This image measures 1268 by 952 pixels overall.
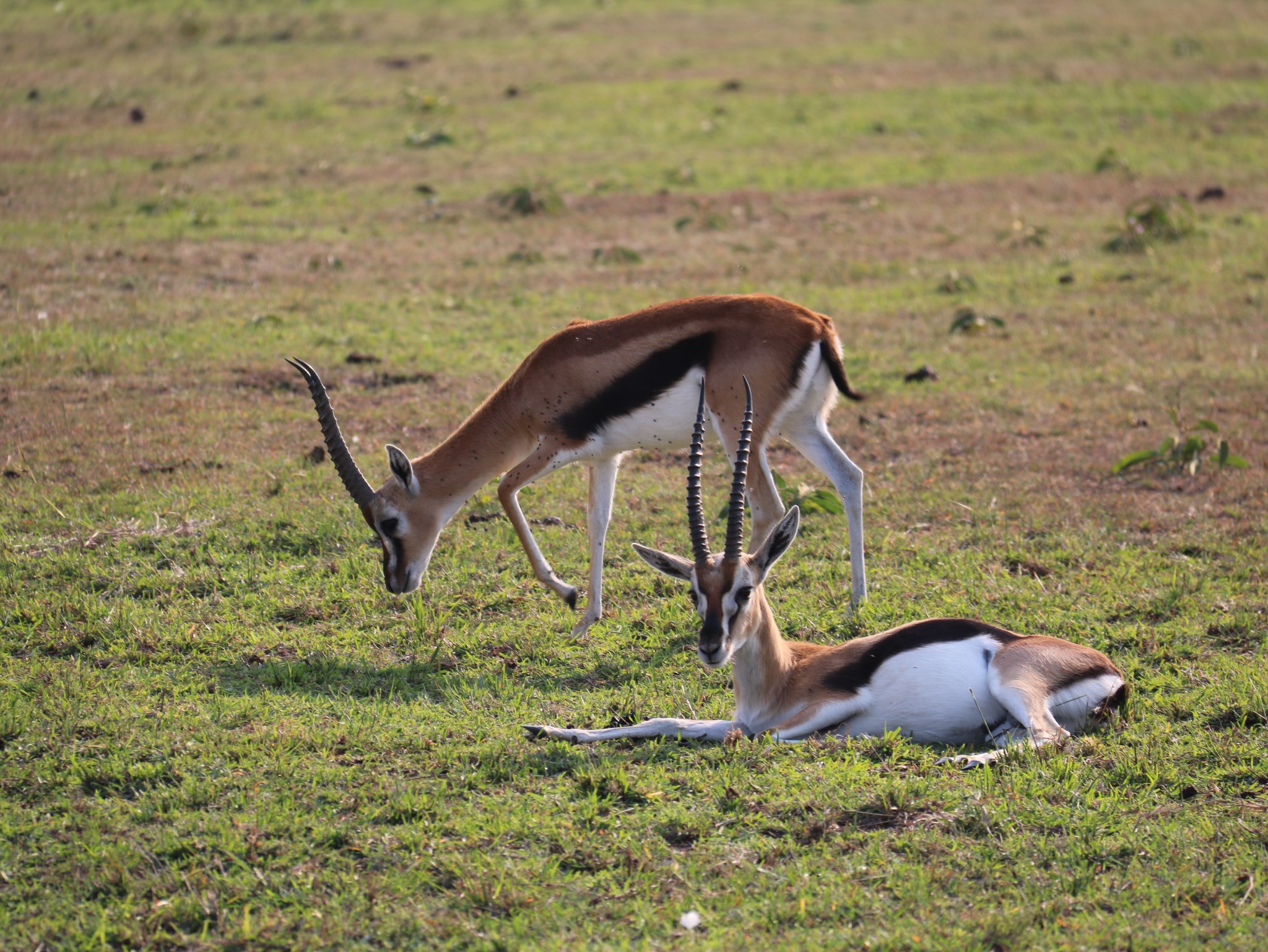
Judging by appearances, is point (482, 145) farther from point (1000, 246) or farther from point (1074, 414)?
point (1074, 414)

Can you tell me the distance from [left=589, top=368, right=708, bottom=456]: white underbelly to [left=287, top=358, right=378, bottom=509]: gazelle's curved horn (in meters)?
1.16

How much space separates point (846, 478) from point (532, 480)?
1607 mm

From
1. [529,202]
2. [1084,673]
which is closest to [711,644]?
[1084,673]

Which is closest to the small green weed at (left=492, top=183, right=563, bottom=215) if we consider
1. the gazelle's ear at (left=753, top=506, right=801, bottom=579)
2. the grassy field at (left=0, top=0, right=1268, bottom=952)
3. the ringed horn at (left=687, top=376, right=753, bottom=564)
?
the grassy field at (left=0, top=0, right=1268, bottom=952)

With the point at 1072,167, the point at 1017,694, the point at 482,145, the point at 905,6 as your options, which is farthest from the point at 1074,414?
the point at 905,6

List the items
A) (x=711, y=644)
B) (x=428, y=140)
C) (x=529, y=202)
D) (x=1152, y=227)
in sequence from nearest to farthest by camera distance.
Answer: (x=711, y=644), (x=1152, y=227), (x=529, y=202), (x=428, y=140)

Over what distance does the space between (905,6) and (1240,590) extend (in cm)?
2361

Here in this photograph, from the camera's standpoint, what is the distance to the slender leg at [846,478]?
6.50 meters

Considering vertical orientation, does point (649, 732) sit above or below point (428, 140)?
below

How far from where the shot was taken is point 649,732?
16.7ft

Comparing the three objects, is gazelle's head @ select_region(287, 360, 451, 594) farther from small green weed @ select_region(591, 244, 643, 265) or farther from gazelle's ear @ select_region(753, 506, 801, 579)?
small green weed @ select_region(591, 244, 643, 265)

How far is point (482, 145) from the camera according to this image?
17.3 meters

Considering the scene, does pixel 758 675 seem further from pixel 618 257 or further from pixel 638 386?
pixel 618 257

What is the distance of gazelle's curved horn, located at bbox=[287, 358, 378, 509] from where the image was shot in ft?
21.0
